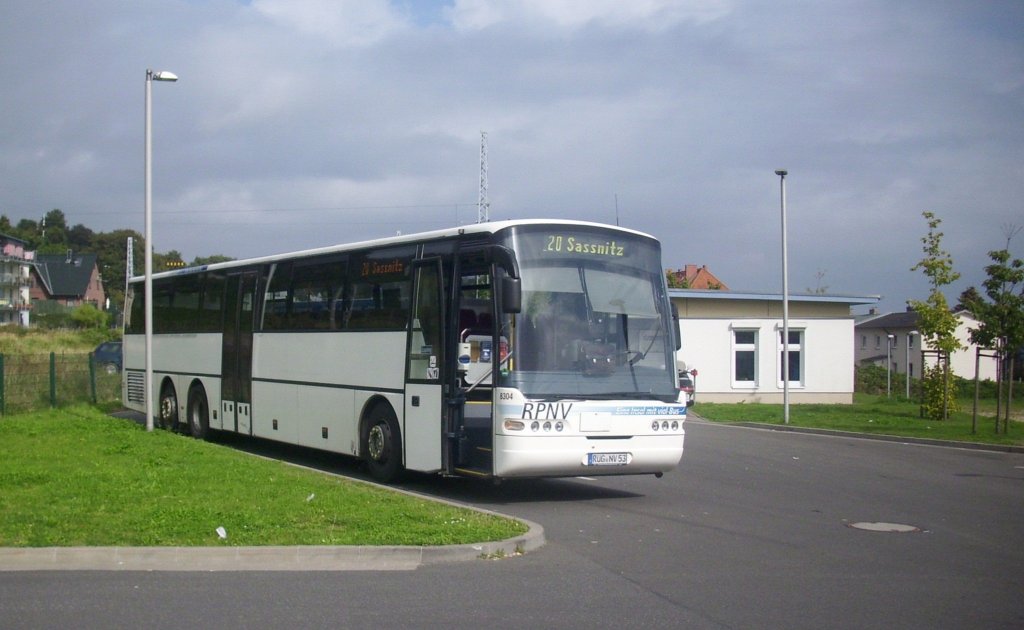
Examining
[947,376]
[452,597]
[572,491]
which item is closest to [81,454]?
[572,491]

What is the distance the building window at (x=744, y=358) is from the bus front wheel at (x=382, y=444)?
29.5 m

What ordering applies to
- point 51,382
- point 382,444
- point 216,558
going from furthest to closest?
point 51,382 → point 382,444 → point 216,558

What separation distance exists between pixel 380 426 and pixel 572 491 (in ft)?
9.03

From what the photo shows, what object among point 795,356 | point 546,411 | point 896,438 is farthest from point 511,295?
point 795,356

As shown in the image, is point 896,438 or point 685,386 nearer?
point 685,386

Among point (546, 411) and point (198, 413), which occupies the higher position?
point (546, 411)

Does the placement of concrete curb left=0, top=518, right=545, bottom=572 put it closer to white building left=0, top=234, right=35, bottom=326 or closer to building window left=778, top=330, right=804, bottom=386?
building window left=778, top=330, right=804, bottom=386

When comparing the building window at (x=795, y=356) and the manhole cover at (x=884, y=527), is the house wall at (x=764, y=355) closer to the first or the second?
the building window at (x=795, y=356)

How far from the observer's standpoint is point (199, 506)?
1078 cm

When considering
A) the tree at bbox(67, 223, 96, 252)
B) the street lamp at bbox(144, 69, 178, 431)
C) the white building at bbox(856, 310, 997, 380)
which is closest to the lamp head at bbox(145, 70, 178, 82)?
the street lamp at bbox(144, 69, 178, 431)

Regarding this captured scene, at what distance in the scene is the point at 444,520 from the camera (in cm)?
1035

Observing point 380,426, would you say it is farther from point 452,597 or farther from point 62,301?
point 62,301

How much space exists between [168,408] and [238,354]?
4338mm

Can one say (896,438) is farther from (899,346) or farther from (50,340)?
(899,346)
